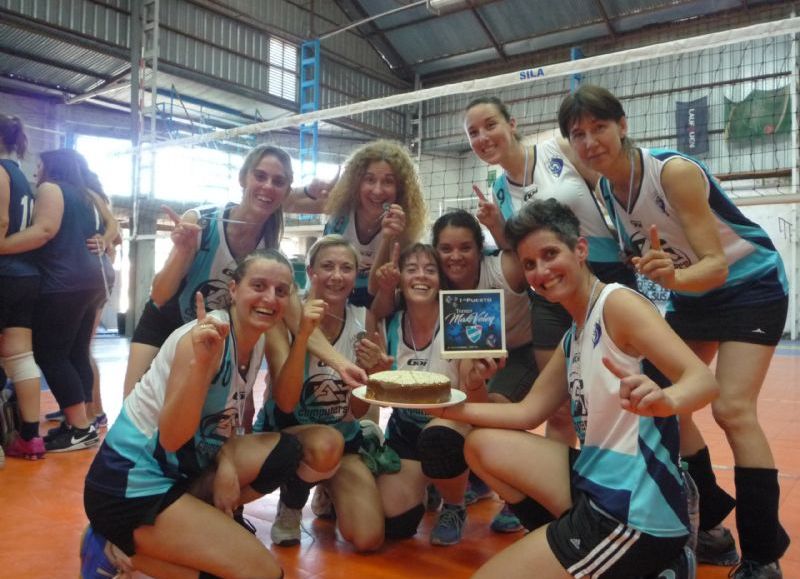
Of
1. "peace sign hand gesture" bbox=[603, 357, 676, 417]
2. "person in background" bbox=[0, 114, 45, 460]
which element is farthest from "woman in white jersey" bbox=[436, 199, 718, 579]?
"person in background" bbox=[0, 114, 45, 460]

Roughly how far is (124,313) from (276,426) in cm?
1024

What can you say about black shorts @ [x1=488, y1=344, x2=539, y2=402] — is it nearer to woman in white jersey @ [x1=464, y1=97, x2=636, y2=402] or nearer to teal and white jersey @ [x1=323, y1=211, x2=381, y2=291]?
woman in white jersey @ [x1=464, y1=97, x2=636, y2=402]

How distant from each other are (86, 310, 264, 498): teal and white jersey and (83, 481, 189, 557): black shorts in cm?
2

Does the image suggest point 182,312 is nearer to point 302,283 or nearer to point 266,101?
point 302,283

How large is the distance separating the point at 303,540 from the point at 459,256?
1.38 meters

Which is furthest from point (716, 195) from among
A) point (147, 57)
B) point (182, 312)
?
point (147, 57)

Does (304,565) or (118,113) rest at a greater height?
(118,113)

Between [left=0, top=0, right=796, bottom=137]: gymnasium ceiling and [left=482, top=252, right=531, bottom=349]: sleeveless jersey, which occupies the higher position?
[left=0, top=0, right=796, bottom=137]: gymnasium ceiling

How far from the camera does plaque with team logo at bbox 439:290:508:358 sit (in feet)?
8.00

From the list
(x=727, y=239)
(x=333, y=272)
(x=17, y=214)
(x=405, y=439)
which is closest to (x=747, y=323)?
(x=727, y=239)

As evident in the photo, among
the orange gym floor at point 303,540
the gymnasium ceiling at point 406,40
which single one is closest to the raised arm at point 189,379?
the orange gym floor at point 303,540

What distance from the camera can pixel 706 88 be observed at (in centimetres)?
1284

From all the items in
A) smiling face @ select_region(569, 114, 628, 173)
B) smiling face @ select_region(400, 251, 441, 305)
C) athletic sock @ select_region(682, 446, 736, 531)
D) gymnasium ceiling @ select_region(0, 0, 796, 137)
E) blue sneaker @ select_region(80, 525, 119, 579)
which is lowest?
blue sneaker @ select_region(80, 525, 119, 579)

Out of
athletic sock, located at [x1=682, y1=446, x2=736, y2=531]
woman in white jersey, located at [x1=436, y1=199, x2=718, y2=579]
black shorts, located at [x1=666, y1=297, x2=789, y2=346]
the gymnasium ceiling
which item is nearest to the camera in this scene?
woman in white jersey, located at [x1=436, y1=199, x2=718, y2=579]
